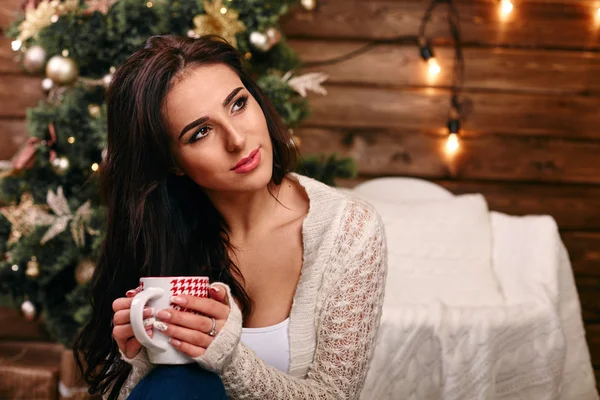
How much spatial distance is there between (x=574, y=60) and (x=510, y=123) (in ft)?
1.20

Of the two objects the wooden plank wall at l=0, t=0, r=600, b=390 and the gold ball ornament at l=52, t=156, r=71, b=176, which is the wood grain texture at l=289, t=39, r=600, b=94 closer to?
the wooden plank wall at l=0, t=0, r=600, b=390

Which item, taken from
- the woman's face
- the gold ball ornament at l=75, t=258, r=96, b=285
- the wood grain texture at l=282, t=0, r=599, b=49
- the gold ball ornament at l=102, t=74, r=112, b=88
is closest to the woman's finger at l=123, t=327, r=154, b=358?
the woman's face

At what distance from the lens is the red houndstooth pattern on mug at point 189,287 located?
34.7 inches

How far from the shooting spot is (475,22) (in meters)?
2.41

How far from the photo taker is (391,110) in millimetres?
2482

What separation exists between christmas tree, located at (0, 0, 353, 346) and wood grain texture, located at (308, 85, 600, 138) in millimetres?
446

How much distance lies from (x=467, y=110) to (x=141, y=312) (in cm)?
197

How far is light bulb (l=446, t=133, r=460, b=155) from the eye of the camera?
8.04ft

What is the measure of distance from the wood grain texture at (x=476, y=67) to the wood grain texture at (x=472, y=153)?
219 mm

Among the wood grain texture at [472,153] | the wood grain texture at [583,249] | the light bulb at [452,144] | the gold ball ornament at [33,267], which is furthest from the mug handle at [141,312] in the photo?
the wood grain texture at [583,249]

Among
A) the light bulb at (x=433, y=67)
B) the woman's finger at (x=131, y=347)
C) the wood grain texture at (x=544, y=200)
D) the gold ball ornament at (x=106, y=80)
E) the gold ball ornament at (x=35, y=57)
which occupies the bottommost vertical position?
the woman's finger at (x=131, y=347)

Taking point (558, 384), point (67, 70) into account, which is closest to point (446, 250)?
point (558, 384)

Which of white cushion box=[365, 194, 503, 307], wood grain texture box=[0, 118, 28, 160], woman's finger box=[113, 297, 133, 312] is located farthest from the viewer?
wood grain texture box=[0, 118, 28, 160]

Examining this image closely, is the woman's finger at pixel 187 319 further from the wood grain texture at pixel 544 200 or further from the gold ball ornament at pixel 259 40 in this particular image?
the wood grain texture at pixel 544 200
